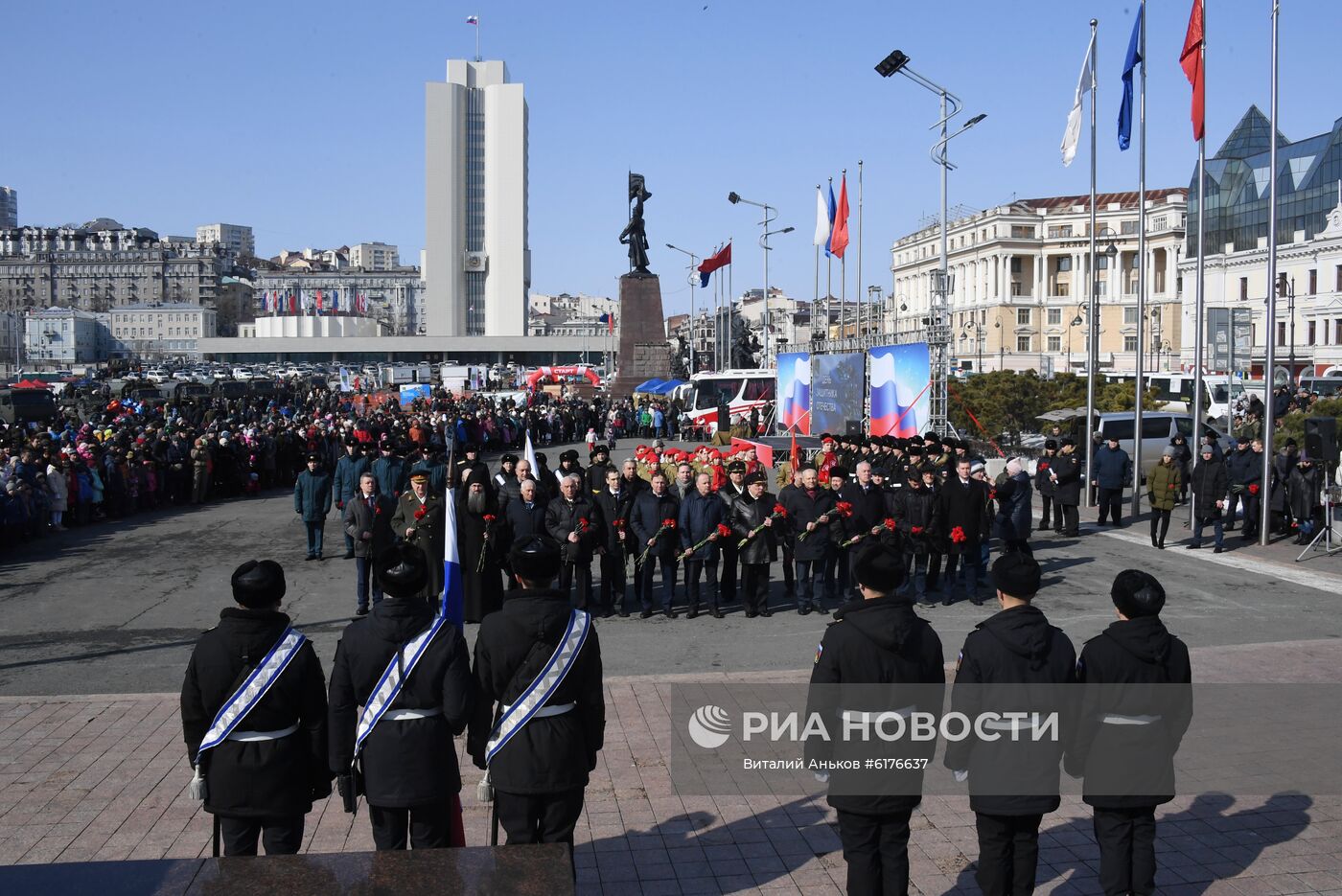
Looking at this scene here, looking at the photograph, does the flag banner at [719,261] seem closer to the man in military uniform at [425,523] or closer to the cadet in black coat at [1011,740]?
the man in military uniform at [425,523]

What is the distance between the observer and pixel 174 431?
24.7 metres

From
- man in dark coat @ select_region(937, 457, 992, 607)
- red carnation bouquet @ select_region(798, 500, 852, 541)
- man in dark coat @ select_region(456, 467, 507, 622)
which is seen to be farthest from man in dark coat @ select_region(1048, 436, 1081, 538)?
man in dark coat @ select_region(456, 467, 507, 622)

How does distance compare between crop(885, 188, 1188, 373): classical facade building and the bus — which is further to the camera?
crop(885, 188, 1188, 373): classical facade building

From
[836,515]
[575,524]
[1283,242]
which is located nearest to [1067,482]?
[836,515]

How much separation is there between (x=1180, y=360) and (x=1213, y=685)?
7602 cm

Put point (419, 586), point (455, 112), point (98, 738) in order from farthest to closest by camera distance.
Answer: point (455, 112), point (98, 738), point (419, 586)

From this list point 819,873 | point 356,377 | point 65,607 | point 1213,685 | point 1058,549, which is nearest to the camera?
point 819,873

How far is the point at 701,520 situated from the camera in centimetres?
1209

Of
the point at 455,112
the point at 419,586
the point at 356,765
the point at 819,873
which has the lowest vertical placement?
the point at 819,873

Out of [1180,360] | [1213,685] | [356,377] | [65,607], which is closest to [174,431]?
[65,607]

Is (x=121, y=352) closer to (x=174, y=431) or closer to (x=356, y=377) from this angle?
(x=356, y=377)

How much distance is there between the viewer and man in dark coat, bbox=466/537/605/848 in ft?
15.1

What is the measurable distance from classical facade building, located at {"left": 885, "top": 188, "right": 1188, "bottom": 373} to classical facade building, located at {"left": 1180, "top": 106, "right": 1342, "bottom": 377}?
26.2ft

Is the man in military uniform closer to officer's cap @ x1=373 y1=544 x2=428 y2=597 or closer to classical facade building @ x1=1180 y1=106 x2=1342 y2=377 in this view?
officer's cap @ x1=373 y1=544 x2=428 y2=597
